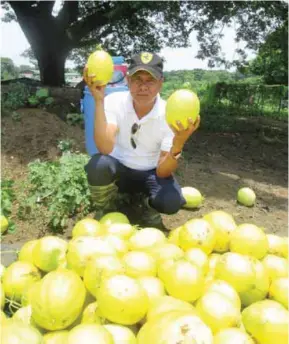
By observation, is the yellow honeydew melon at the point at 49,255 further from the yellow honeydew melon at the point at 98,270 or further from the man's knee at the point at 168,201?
the man's knee at the point at 168,201

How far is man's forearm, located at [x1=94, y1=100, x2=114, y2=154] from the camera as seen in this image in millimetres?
2889

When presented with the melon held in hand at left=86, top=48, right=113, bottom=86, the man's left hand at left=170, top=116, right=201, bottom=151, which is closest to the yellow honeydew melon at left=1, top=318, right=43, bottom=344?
the man's left hand at left=170, top=116, right=201, bottom=151

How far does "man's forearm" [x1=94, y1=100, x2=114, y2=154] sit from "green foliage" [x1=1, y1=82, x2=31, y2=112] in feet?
15.2

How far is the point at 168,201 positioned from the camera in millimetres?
3232

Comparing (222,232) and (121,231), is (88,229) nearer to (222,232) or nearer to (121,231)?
(121,231)

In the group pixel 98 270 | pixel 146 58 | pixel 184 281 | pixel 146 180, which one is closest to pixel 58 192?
pixel 146 180

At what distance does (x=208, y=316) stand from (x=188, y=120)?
4.32 ft

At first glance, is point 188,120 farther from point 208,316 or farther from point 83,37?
point 83,37

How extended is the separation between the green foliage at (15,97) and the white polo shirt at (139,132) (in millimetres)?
4549

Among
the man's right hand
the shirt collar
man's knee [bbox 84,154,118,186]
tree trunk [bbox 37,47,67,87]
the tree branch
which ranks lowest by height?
man's knee [bbox 84,154,118,186]

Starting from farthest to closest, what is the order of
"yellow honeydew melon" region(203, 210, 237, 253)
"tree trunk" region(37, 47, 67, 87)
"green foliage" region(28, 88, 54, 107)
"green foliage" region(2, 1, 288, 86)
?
"tree trunk" region(37, 47, 67, 87) → "green foliage" region(2, 1, 288, 86) → "green foliage" region(28, 88, 54, 107) → "yellow honeydew melon" region(203, 210, 237, 253)

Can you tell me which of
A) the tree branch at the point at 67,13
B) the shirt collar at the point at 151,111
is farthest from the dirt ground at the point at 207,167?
the tree branch at the point at 67,13

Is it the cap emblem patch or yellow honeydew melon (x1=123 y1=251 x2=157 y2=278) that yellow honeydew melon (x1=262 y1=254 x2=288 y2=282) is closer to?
yellow honeydew melon (x1=123 y1=251 x2=157 y2=278)

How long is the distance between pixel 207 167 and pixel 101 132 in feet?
12.0
